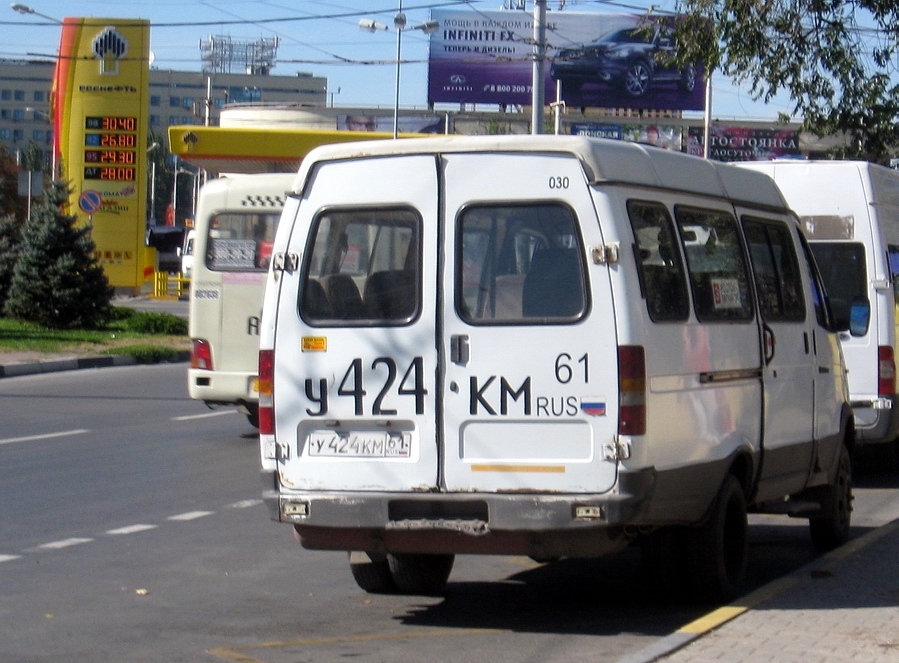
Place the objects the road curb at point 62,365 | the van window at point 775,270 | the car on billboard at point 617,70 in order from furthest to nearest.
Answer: the car on billboard at point 617,70, the road curb at point 62,365, the van window at point 775,270

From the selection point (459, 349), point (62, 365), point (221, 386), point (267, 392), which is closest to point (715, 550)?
point (459, 349)

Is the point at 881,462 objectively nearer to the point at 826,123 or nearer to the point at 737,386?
the point at 826,123

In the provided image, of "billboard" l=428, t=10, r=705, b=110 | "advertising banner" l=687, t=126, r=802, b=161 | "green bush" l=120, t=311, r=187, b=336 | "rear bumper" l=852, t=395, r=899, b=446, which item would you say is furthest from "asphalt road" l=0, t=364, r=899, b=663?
"advertising banner" l=687, t=126, r=802, b=161

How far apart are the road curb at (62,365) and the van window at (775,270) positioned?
15092mm

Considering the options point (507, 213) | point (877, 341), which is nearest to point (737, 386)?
point (507, 213)

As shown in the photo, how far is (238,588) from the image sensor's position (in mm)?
7793

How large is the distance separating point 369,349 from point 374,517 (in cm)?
78

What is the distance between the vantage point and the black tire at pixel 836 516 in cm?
897

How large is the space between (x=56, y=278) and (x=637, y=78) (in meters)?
46.6

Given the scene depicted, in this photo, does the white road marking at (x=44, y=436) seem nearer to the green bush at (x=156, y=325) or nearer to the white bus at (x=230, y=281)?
the white bus at (x=230, y=281)

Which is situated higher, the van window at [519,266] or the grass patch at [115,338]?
the van window at [519,266]

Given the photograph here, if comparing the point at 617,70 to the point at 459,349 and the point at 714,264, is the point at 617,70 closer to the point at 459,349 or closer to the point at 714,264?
the point at 714,264

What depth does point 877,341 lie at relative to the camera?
11.5 meters

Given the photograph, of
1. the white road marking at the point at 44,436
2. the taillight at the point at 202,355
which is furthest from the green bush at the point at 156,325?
the taillight at the point at 202,355
